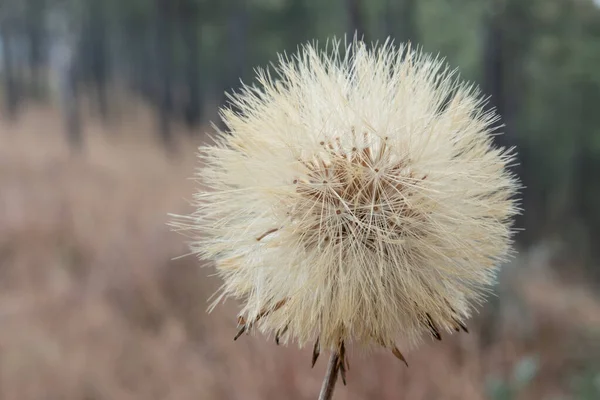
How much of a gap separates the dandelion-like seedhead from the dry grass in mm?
1728

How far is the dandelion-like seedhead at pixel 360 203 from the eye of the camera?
82 cm

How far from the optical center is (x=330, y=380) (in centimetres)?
67

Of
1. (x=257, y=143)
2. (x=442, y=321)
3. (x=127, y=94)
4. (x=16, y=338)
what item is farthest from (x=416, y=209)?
(x=127, y=94)

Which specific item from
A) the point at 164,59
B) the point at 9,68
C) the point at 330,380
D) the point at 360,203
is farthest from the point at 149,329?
the point at 9,68

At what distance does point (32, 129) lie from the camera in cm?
1805

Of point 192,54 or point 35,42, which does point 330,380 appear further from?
point 35,42

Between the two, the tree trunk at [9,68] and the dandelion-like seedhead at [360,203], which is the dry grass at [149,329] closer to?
the dandelion-like seedhead at [360,203]

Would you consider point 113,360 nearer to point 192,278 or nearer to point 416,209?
point 192,278

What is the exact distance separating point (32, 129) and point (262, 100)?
19384 mm

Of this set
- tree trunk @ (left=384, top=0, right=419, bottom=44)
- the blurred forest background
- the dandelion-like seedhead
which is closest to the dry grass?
the blurred forest background

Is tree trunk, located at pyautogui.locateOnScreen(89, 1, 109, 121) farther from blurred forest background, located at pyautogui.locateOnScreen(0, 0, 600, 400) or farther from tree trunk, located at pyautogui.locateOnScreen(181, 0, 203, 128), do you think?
tree trunk, located at pyautogui.locateOnScreen(181, 0, 203, 128)

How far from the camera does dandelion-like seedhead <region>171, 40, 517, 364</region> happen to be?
0.82m

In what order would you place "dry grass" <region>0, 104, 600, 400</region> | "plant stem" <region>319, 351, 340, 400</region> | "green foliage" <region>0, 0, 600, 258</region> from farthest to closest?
"green foliage" <region>0, 0, 600, 258</region> < "dry grass" <region>0, 104, 600, 400</region> < "plant stem" <region>319, 351, 340, 400</region>

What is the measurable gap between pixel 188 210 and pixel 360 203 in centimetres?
654
